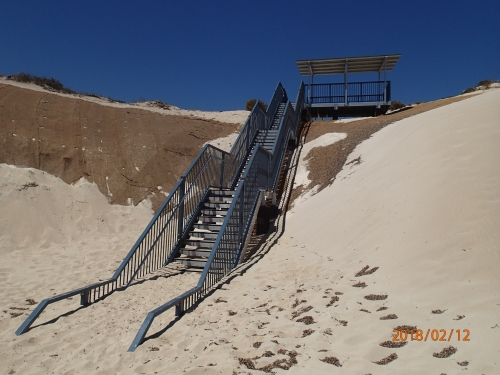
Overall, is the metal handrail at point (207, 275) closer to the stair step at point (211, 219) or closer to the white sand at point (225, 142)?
the stair step at point (211, 219)

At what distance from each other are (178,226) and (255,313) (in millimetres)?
4089

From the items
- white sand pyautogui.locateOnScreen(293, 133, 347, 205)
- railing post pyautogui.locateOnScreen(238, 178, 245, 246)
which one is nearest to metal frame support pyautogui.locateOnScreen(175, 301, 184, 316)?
railing post pyautogui.locateOnScreen(238, 178, 245, 246)

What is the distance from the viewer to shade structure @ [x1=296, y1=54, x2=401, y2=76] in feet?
72.1

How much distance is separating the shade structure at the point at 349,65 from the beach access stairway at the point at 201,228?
11.1 meters

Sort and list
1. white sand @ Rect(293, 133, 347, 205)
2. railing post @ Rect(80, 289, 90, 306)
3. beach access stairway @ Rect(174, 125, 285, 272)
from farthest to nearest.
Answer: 1. white sand @ Rect(293, 133, 347, 205)
2. beach access stairway @ Rect(174, 125, 285, 272)
3. railing post @ Rect(80, 289, 90, 306)

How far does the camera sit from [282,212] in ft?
39.0

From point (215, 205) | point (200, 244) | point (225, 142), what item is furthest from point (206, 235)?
point (225, 142)

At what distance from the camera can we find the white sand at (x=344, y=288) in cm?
399

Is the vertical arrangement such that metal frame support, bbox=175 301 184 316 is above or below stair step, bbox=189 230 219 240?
below

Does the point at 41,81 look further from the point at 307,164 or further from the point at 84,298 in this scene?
the point at 84,298

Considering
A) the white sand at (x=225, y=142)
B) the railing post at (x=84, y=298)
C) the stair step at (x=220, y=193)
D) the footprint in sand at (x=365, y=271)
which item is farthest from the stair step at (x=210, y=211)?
the white sand at (x=225, y=142)

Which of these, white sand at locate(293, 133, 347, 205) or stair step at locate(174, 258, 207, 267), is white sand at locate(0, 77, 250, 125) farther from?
stair step at locate(174, 258, 207, 267)

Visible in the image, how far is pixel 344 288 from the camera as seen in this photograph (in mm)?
5723
